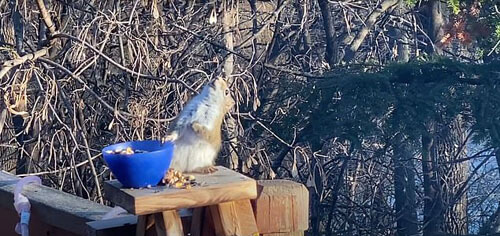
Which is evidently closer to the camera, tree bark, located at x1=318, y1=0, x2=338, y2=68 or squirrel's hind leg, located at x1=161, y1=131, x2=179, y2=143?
squirrel's hind leg, located at x1=161, y1=131, x2=179, y2=143

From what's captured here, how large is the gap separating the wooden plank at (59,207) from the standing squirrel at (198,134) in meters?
0.29

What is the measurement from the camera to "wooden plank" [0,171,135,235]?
7.68 feet

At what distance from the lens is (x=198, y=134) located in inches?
92.1

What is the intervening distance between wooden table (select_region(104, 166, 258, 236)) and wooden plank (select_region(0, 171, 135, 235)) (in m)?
0.40

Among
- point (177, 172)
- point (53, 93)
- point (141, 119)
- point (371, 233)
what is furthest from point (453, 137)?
point (177, 172)

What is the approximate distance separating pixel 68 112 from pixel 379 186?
244cm

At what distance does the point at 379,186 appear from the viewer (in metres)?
6.21

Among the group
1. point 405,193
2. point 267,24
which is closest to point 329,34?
point 267,24

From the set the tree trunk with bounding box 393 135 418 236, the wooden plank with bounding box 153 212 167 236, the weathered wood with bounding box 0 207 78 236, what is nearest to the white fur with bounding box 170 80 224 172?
the wooden plank with bounding box 153 212 167 236

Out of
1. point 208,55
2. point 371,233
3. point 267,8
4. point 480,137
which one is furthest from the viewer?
point 267,8

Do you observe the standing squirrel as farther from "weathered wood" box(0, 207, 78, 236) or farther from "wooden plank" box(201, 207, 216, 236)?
"weathered wood" box(0, 207, 78, 236)

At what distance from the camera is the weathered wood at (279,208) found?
1934 millimetres

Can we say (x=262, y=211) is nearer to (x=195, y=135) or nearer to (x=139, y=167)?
(x=139, y=167)

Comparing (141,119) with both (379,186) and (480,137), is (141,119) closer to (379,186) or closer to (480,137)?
(480,137)
